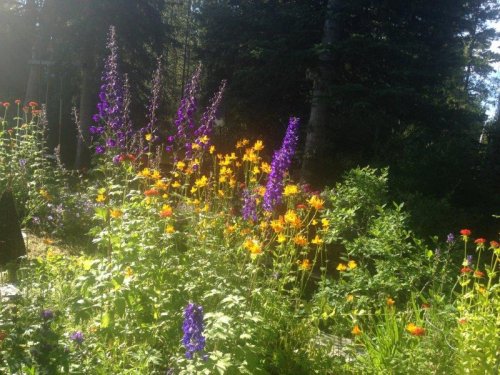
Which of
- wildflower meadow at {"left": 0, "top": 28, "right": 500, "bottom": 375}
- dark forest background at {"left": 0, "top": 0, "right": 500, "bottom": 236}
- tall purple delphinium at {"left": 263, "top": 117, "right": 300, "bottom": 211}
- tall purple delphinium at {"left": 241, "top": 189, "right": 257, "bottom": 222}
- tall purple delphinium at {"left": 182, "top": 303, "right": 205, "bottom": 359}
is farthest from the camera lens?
dark forest background at {"left": 0, "top": 0, "right": 500, "bottom": 236}

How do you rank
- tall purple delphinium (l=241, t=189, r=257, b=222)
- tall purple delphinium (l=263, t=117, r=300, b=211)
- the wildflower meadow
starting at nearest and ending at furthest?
the wildflower meadow < tall purple delphinium (l=263, t=117, r=300, b=211) < tall purple delphinium (l=241, t=189, r=257, b=222)

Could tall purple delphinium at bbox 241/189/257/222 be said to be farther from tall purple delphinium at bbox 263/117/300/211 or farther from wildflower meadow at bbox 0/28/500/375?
tall purple delphinium at bbox 263/117/300/211

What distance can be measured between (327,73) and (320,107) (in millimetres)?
788

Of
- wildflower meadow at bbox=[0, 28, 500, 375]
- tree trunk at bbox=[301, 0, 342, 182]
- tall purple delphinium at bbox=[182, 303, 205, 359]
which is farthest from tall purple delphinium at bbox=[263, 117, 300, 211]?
tree trunk at bbox=[301, 0, 342, 182]

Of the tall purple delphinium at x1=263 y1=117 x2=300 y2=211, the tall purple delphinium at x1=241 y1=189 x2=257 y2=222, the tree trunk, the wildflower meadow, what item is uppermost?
the tree trunk

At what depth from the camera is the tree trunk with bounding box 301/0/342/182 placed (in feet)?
33.5

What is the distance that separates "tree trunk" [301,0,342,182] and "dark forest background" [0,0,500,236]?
0.02 m

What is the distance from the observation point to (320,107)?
1078cm

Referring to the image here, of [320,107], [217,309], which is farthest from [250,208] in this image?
[320,107]

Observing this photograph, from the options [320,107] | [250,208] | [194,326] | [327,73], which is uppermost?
[327,73]

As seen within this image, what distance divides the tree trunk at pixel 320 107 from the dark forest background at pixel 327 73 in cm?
2

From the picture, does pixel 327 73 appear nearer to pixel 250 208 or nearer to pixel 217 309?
pixel 250 208

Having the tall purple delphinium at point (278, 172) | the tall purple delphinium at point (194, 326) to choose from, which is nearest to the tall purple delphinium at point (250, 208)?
the tall purple delphinium at point (278, 172)

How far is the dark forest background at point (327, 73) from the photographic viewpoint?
9.49 meters
